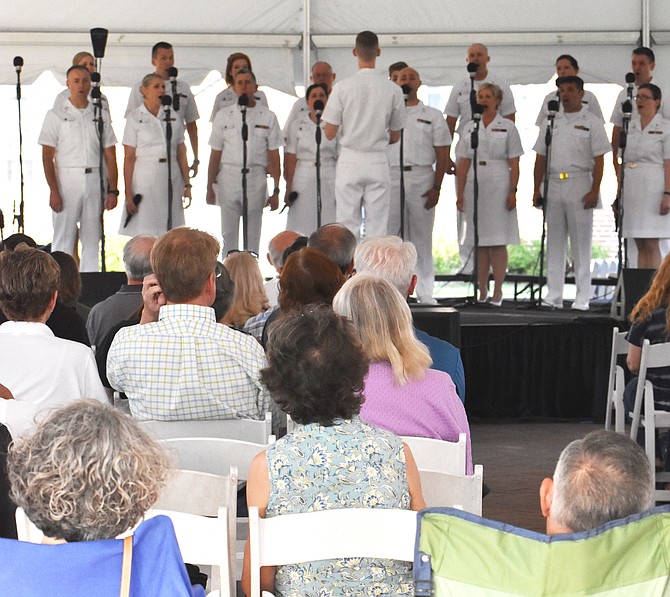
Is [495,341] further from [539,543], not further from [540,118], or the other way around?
[539,543]

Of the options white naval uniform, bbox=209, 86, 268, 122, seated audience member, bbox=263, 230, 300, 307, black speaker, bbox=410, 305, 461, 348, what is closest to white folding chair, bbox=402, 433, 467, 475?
seated audience member, bbox=263, 230, 300, 307

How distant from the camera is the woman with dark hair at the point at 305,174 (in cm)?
824

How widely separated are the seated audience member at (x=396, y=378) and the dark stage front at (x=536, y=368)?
354 centimetres

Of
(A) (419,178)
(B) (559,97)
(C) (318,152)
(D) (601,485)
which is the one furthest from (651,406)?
(A) (419,178)

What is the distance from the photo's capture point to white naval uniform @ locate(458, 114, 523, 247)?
26.6 ft

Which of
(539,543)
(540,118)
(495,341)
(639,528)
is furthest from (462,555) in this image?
(540,118)

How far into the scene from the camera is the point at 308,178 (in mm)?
8367

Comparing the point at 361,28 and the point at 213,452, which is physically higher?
the point at 361,28

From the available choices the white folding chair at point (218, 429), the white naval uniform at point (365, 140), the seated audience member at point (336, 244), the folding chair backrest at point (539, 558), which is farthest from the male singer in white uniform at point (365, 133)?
the folding chair backrest at point (539, 558)

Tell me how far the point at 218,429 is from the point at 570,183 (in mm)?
5732

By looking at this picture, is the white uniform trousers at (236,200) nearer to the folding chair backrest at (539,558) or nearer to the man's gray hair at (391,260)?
the man's gray hair at (391,260)

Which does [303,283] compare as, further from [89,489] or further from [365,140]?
[365,140]

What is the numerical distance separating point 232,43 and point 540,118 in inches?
91.6

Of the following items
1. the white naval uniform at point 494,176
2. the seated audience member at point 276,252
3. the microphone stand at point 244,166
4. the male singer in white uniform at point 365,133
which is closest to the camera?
the seated audience member at point 276,252
